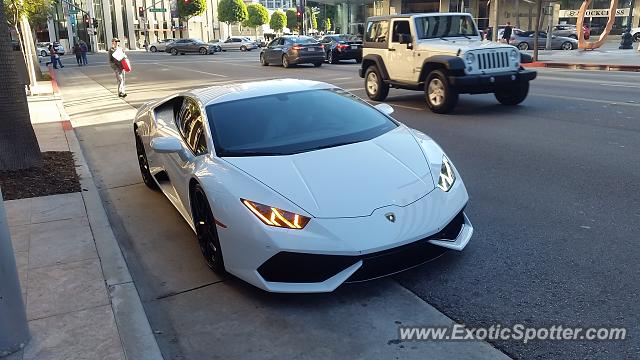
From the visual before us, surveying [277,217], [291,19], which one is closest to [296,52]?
[277,217]

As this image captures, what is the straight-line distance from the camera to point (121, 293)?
388 cm

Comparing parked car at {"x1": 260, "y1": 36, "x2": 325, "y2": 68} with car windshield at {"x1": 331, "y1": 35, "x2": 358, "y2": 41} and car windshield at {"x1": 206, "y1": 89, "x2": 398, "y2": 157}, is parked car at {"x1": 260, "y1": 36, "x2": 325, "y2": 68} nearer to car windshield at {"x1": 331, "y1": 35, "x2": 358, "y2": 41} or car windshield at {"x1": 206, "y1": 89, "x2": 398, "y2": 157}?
car windshield at {"x1": 331, "y1": 35, "x2": 358, "y2": 41}

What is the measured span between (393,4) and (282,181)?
2415 inches

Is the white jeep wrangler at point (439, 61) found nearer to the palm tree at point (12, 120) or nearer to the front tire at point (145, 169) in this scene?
the front tire at point (145, 169)

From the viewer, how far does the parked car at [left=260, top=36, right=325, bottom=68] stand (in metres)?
26.1

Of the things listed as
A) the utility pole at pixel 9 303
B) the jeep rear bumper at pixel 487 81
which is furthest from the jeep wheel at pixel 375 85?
the utility pole at pixel 9 303

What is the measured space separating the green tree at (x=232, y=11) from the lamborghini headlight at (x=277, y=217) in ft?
317

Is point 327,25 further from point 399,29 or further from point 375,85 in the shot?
point 399,29

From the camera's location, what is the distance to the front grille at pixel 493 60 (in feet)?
35.1

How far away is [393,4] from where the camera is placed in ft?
201

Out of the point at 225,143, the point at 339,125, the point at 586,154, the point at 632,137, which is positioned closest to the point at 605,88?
the point at 632,137

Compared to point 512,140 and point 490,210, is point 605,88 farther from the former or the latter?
point 490,210

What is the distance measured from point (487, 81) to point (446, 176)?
6.97 meters

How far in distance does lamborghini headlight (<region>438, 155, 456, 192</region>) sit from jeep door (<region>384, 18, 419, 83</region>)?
7900mm
